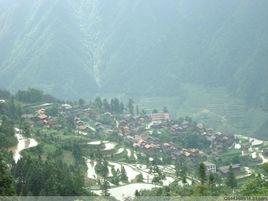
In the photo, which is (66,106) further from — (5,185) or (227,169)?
(5,185)

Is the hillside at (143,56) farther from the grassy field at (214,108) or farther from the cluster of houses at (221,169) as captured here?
the cluster of houses at (221,169)

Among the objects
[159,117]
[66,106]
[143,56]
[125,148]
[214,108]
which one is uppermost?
[143,56]

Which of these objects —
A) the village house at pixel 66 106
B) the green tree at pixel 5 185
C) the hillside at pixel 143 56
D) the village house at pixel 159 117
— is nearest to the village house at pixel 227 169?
the village house at pixel 66 106

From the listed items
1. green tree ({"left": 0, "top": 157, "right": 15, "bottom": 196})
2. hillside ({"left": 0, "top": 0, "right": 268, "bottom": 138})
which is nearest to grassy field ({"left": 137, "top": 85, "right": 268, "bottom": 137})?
hillside ({"left": 0, "top": 0, "right": 268, "bottom": 138})

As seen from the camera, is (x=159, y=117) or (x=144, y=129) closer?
(x=144, y=129)

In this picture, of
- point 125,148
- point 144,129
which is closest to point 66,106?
point 144,129

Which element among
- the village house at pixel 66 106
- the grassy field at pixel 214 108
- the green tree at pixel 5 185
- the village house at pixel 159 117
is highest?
the green tree at pixel 5 185

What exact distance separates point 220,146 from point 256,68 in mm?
88867

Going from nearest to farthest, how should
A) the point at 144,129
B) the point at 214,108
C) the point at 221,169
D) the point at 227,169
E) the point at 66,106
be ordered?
1. the point at 227,169
2. the point at 221,169
3. the point at 66,106
4. the point at 144,129
5. the point at 214,108

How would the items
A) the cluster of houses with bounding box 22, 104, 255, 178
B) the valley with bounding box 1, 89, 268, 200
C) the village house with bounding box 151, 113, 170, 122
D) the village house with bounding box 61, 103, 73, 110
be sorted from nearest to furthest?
1. the valley with bounding box 1, 89, 268, 200
2. the cluster of houses with bounding box 22, 104, 255, 178
3. the village house with bounding box 61, 103, 73, 110
4. the village house with bounding box 151, 113, 170, 122

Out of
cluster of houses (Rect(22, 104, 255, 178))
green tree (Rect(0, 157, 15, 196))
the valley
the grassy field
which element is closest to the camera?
green tree (Rect(0, 157, 15, 196))

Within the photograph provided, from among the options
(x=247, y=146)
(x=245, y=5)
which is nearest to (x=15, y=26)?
(x=245, y=5)

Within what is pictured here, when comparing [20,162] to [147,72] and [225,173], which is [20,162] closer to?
[225,173]

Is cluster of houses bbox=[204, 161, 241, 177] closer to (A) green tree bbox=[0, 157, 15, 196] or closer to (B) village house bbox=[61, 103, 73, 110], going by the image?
(B) village house bbox=[61, 103, 73, 110]
